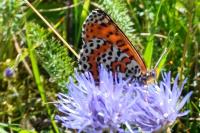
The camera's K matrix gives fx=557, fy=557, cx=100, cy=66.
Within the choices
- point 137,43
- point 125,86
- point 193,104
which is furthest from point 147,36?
point 125,86

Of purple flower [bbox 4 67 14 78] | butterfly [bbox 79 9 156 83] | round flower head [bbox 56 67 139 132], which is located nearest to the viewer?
round flower head [bbox 56 67 139 132]

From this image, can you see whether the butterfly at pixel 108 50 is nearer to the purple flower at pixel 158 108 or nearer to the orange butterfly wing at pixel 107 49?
the orange butterfly wing at pixel 107 49

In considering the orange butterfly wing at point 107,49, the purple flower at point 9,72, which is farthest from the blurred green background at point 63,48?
the orange butterfly wing at point 107,49

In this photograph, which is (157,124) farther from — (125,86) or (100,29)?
(100,29)

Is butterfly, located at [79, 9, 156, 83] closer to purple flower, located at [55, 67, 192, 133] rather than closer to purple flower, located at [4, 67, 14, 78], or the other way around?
purple flower, located at [55, 67, 192, 133]

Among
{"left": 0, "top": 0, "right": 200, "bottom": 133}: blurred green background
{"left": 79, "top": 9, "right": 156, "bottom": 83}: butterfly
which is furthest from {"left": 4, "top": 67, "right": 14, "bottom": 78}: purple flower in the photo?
{"left": 79, "top": 9, "right": 156, "bottom": 83}: butterfly

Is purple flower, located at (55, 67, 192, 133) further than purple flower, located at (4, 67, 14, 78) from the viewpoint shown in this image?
No
